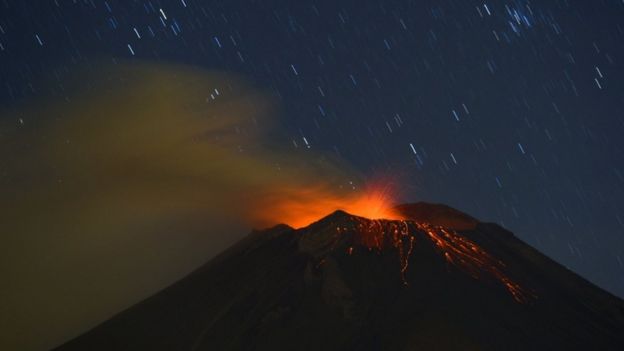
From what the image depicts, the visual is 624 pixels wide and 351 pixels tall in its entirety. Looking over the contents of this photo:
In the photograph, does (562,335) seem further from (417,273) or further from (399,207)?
(399,207)

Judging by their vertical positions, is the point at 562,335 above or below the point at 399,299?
below

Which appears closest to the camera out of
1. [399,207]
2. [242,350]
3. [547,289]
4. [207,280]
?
[242,350]

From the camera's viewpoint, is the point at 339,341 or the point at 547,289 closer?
the point at 339,341

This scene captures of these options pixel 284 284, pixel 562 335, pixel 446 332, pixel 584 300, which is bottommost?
pixel 584 300

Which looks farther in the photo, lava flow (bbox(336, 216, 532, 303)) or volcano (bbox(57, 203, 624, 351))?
lava flow (bbox(336, 216, 532, 303))

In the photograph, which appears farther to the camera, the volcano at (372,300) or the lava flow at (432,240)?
the lava flow at (432,240)

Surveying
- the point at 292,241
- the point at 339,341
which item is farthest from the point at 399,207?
the point at 339,341
